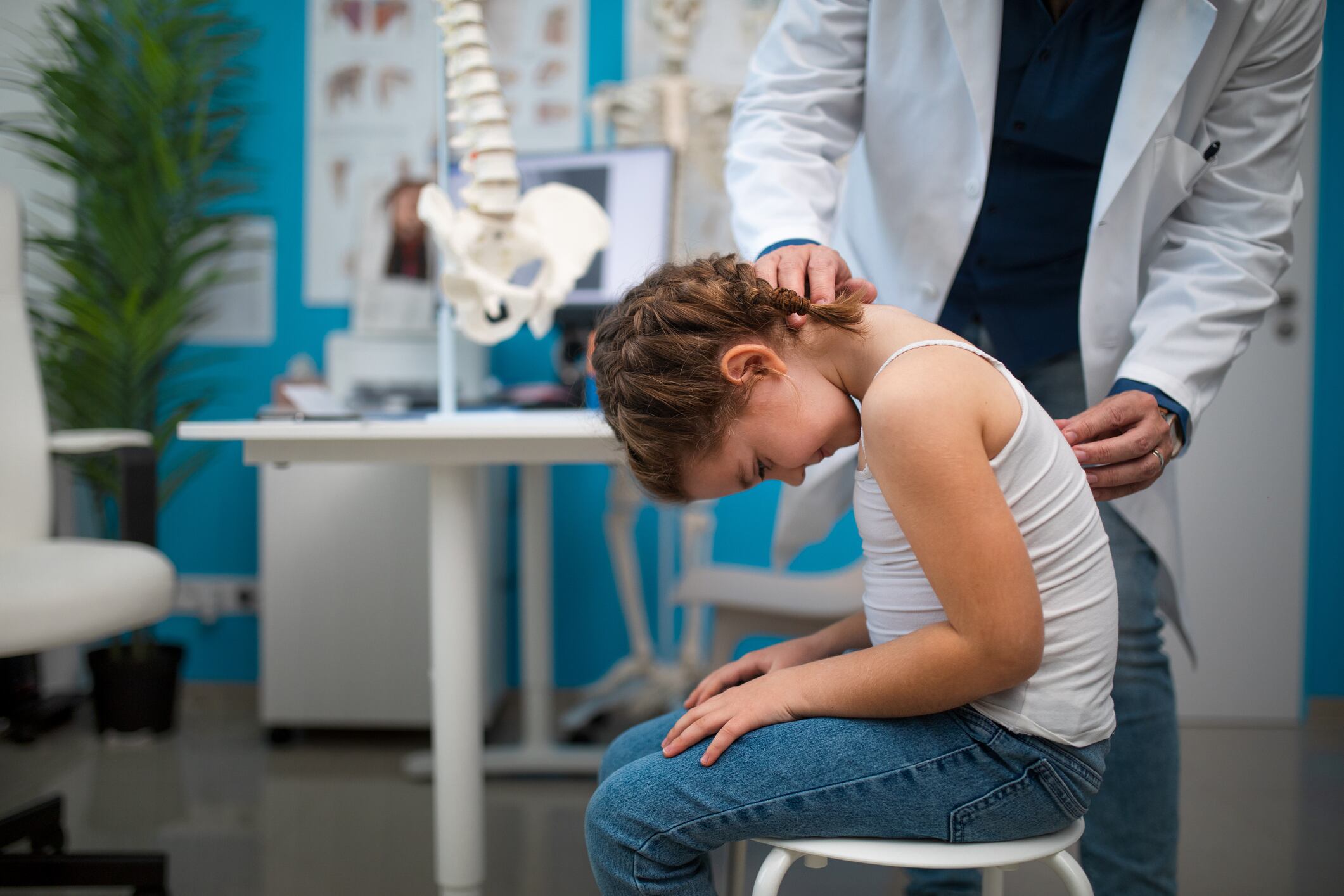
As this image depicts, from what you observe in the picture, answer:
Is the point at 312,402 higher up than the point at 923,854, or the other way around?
the point at 312,402

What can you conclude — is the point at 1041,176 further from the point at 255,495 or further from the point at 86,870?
the point at 255,495

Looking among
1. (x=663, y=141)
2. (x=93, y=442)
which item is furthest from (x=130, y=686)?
(x=663, y=141)

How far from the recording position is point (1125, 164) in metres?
1.07

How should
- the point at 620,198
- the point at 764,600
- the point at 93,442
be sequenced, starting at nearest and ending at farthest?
the point at 93,442, the point at 764,600, the point at 620,198

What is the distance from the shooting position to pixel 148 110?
2648 millimetres

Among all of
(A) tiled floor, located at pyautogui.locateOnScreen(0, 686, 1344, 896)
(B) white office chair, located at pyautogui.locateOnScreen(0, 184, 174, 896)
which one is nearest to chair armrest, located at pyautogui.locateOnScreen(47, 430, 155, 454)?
(B) white office chair, located at pyautogui.locateOnScreen(0, 184, 174, 896)

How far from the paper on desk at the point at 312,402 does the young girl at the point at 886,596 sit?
704 millimetres

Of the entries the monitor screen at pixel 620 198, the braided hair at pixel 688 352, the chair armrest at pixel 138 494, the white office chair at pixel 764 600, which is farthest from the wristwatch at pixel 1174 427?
the chair armrest at pixel 138 494

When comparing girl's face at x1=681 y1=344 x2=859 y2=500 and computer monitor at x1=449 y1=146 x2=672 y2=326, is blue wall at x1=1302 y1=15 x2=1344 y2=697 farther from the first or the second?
girl's face at x1=681 y1=344 x2=859 y2=500

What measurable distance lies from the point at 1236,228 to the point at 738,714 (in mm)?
777

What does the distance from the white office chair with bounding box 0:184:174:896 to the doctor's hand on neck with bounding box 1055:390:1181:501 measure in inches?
53.0

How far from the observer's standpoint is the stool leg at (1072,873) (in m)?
0.81

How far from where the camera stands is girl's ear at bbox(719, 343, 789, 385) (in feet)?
2.72

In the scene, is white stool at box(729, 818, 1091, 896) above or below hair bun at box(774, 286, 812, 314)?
below
